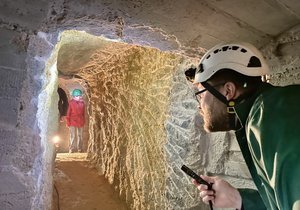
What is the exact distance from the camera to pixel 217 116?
130 centimetres

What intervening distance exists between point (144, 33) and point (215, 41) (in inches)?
15.8

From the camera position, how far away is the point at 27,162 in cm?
109

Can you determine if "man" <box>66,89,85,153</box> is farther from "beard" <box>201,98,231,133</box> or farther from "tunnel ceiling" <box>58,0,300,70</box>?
"beard" <box>201,98,231,133</box>

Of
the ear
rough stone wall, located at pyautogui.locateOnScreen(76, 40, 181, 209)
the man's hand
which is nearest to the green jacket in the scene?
the ear

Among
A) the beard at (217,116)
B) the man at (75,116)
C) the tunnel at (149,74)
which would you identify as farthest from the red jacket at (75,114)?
the beard at (217,116)

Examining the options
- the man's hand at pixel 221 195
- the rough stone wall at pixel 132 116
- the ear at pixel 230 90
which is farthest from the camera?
the rough stone wall at pixel 132 116

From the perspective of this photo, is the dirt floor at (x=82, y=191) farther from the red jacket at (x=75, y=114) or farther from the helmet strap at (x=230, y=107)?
the helmet strap at (x=230, y=107)

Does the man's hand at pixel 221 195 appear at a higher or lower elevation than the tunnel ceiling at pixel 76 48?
lower

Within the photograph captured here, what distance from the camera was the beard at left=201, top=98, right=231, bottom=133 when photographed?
1274 mm

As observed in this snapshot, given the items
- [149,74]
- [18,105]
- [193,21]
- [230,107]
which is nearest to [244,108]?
[230,107]

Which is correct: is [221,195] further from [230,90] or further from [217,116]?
[230,90]

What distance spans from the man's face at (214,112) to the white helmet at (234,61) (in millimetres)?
76

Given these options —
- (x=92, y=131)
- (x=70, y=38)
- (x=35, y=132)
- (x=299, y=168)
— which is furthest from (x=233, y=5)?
(x=92, y=131)

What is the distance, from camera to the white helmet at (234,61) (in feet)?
4.19
